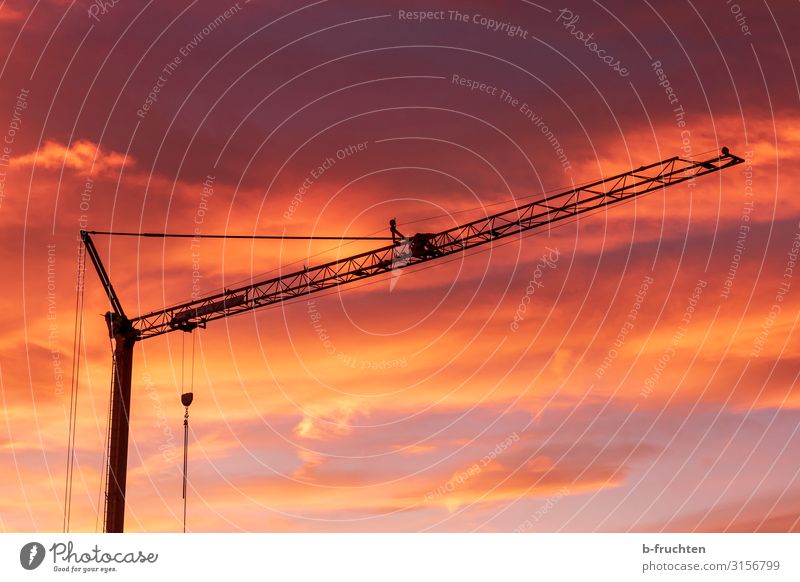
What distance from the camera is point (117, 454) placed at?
379ft

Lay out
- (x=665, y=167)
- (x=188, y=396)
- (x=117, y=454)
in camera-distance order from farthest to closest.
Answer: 1. (x=117, y=454)
2. (x=665, y=167)
3. (x=188, y=396)

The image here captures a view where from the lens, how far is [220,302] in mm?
118438
